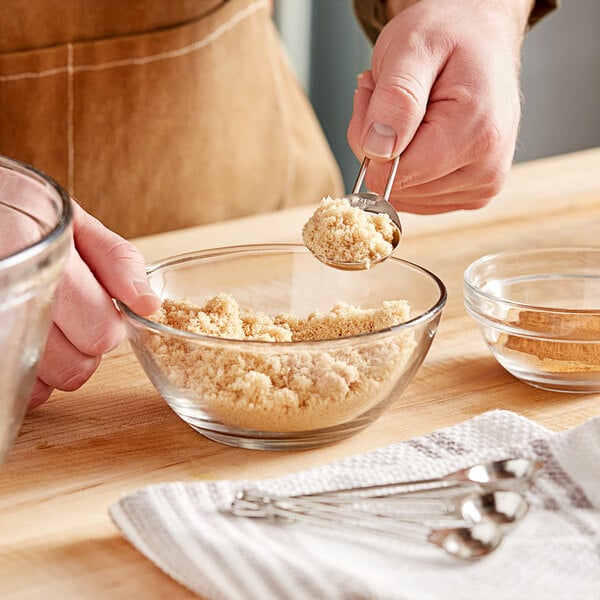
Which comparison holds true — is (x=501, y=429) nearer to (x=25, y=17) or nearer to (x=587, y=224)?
(x=587, y=224)

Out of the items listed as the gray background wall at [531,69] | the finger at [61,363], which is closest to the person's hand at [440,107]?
the finger at [61,363]

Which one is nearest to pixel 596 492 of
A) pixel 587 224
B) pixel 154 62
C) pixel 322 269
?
pixel 322 269

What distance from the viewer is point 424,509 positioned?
61 cm

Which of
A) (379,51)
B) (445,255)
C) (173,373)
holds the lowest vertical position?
(445,255)

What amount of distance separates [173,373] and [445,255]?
0.51 meters

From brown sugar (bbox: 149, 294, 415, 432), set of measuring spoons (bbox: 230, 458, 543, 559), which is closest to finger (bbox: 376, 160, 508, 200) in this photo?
brown sugar (bbox: 149, 294, 415, 432)

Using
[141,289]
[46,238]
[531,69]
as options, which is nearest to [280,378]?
[141,289]

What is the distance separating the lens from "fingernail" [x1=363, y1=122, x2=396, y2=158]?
913 mm

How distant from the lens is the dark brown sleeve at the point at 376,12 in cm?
136

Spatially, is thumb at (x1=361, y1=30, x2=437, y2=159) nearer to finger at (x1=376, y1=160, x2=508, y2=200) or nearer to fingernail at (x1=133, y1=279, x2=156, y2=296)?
finger at (x1=376, y1=160, x2=508, y2=200)

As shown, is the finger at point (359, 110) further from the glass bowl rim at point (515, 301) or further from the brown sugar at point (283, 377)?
the brown sugar at point (283, 377)

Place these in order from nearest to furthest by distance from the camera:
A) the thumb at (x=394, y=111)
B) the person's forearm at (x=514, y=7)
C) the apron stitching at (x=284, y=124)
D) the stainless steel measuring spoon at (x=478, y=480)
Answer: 1. the stainless steel measuring spoon at (x=478, y=480)
2. the thumb at (x=394, y=111)
3. the person's forearm at (x=514, y=7)
4. the apron stitching at (x=284, y=124)

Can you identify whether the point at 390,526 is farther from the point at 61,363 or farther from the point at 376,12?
the point at 376,12

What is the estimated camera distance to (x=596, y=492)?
65cm
